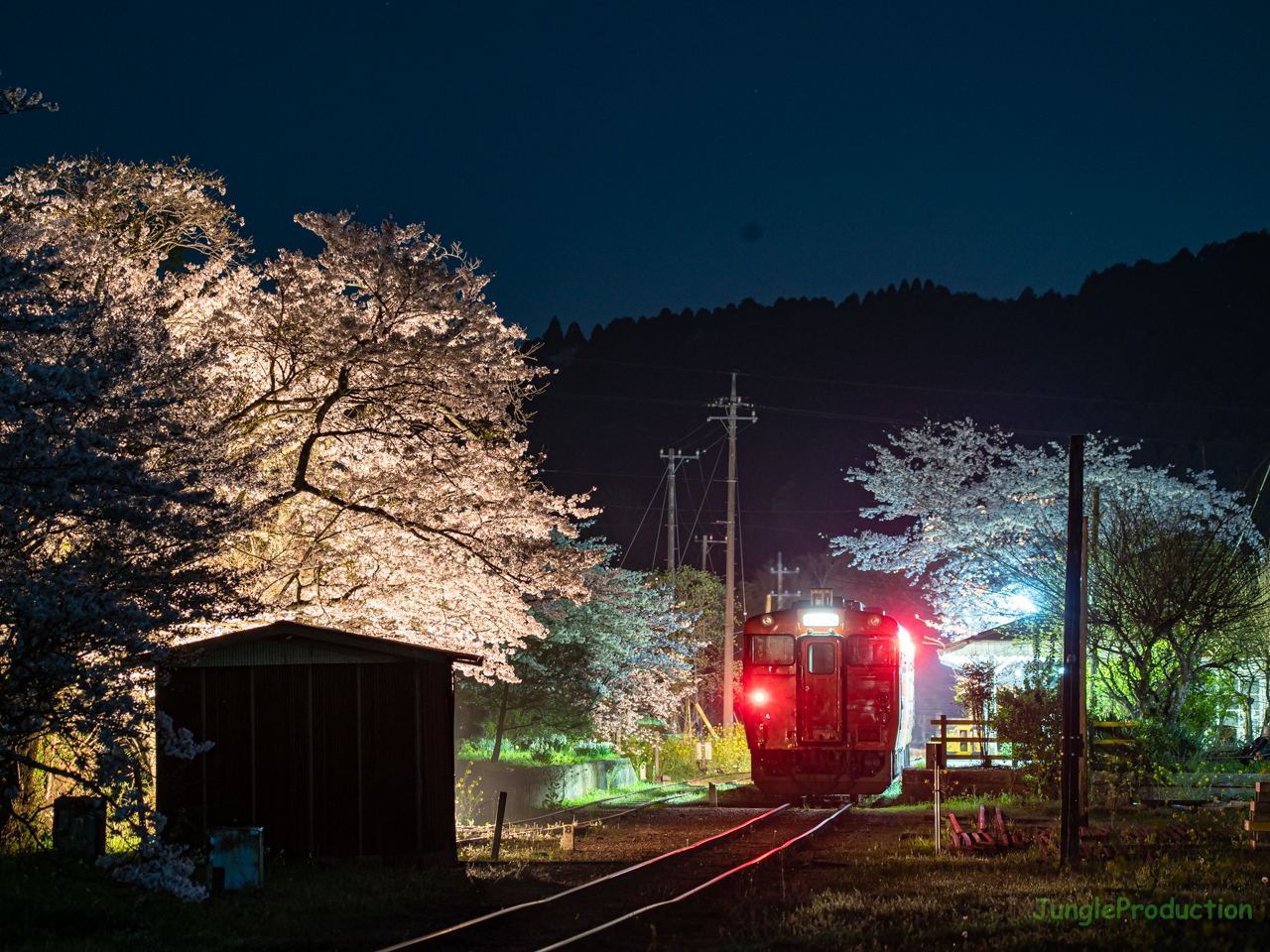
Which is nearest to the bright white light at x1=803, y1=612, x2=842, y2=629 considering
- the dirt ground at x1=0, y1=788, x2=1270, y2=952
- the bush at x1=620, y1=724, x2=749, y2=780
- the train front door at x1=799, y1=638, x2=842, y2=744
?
the train front door at x1=799, y1=638, x2=842, y2=744

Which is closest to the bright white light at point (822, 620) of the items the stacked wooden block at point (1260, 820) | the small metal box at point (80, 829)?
the stacked wooden block at point (1260, 820)

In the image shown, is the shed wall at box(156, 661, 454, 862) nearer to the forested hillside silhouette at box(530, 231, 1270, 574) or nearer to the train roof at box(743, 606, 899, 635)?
the train roof at box(743, 606, 899, 635)

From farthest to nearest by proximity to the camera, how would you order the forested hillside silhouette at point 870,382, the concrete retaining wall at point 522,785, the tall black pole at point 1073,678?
1. the forested hillside silhouette at point 870,382
2. the concrete retaining wall at point 522,785
3. the tall black pole at point 1073,678

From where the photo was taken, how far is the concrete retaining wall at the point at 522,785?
3033 cm

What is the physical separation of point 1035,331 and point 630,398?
5828 centimetres

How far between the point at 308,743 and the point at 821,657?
13016mm

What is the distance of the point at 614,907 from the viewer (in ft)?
38.4

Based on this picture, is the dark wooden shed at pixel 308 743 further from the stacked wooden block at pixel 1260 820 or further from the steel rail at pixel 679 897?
the stacked wooden block at pixel 1260 820

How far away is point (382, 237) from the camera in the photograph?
1991 centimetres

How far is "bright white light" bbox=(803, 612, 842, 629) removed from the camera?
2439cm

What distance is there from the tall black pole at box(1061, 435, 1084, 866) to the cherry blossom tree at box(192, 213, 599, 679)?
9.79 meters

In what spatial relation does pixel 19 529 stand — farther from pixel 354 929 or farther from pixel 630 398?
pixel 630 398

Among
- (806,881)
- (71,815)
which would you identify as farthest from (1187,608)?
(71,815)

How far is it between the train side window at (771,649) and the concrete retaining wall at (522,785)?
823 cm
